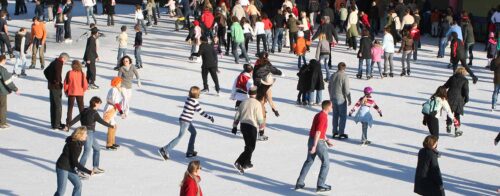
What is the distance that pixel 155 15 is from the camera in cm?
3559

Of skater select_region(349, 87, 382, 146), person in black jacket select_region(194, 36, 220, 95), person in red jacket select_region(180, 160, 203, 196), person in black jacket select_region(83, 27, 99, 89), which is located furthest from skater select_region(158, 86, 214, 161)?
person in black jacket select_region(83, 27, 99, 89)

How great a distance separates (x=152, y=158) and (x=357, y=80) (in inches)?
379

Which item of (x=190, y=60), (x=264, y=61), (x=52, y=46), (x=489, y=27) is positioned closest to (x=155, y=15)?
(x=52, y=46)

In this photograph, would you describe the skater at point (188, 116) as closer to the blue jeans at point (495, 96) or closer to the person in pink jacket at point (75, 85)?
the person in pink jacket at point (75, 85)

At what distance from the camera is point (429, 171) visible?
12148 mm

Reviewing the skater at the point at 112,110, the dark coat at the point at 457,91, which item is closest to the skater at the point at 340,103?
→ the dark coat at the point at 457,91

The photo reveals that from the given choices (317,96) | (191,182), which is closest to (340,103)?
(317,96)

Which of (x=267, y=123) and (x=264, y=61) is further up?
(x=264, y=61)

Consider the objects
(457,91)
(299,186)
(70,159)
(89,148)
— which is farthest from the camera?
(457,91)

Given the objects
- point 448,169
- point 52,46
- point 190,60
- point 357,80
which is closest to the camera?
point 448,169

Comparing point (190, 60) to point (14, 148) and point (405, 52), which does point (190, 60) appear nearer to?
point (405, 52)

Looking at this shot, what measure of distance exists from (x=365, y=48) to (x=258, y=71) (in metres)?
5.62

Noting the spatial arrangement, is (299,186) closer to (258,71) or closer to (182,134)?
(182,134)

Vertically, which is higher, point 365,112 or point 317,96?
point 365,112
